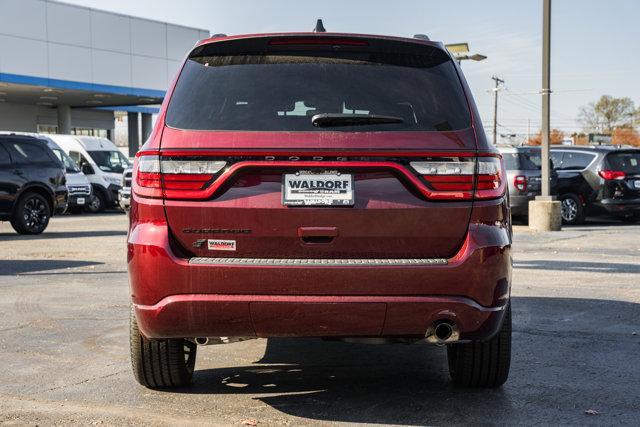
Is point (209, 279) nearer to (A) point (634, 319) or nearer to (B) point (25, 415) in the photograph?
(B) point (25, 415)

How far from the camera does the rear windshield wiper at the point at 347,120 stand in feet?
14.2

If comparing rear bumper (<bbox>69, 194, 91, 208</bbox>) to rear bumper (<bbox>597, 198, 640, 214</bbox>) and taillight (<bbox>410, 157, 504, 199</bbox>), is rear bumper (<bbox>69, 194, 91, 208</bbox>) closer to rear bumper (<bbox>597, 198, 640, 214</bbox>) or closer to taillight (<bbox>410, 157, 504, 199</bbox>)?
rear bumper (<bbox>597, 198, 640, 214</bbox>)

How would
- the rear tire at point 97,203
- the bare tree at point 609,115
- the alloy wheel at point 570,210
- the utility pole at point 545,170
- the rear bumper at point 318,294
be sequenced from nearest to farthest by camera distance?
the rear bumper at point 318,294
the utility pole at point 545,170
the alloy wheel at point 570,210
the rear tire at point 97,203
the bare tree at point 609,115

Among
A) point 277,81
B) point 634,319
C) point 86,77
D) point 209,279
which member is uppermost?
point 86,77

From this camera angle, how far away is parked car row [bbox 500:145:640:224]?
20188 millimetres

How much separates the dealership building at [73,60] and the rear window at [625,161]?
24.6 m

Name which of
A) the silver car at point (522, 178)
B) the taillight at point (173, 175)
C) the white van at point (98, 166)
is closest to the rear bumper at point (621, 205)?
the silver car at point (522, 178)

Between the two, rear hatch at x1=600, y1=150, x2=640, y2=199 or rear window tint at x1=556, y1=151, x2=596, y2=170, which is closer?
rear hatch at x1=600, y1=150, x2=640, y2=199

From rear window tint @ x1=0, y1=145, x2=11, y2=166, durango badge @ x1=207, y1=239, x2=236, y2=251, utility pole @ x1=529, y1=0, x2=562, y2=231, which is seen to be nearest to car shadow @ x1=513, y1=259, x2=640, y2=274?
utility pole @ x1=529, y1=0, x2=562, y2=231

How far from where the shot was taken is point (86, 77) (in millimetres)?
40250

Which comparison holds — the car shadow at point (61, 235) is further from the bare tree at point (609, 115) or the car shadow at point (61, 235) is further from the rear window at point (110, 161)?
the bare tree at point (609, 115)

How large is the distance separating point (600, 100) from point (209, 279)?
4368 inches

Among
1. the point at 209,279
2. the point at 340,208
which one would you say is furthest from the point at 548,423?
the point at 209,279

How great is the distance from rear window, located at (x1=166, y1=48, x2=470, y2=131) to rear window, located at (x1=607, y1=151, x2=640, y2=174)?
16.7 meters
